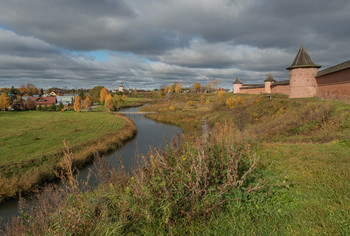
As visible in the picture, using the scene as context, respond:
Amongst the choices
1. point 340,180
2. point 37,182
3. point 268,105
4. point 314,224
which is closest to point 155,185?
point 314,224

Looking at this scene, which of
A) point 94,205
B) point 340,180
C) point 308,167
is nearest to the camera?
point 94,205

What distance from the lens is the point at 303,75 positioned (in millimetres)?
27422

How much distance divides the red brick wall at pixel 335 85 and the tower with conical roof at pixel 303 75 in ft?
3.76

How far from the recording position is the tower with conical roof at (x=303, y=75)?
2706cm

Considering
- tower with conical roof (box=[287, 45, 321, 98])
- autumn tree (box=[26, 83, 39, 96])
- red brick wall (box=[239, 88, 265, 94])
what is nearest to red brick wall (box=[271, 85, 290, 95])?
tower with conical roof (box=[287, 45, 321, 98])

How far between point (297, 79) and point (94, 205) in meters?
31.4

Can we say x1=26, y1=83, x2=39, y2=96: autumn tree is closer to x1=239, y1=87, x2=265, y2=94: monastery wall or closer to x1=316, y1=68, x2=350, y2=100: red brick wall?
x1=239, y1=87, x2=265, y2=94: monastery wall

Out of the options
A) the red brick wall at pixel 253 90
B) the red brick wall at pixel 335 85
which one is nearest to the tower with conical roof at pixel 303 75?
the red brick wall at pixel 335 85

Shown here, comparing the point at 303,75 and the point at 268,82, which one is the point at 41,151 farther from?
the point at 268,82

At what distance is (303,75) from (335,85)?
612 centimetres

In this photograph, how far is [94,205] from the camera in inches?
146

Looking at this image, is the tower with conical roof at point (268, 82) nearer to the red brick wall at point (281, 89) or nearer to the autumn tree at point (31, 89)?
the red brick wall at point (281, 89)

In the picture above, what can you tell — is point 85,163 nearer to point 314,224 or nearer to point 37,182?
point 37,182

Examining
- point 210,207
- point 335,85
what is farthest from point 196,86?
point 210,207
